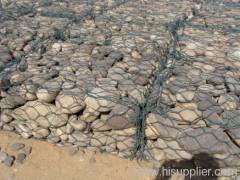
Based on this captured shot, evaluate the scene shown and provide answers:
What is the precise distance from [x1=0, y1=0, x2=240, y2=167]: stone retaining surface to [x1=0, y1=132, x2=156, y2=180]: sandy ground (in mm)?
118

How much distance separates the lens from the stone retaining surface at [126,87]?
353cm

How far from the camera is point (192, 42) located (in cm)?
495

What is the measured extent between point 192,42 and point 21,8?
3450mm

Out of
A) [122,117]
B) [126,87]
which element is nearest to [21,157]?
[122,117]

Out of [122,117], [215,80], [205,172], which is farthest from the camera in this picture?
[215,80]

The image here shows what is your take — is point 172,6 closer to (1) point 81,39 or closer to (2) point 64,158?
(1) point 81,39

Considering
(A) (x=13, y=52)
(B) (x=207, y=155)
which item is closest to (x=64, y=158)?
(B) (x=207, y=155)

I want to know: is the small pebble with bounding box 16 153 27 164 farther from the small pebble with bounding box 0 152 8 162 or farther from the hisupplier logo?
the hisupplier logo

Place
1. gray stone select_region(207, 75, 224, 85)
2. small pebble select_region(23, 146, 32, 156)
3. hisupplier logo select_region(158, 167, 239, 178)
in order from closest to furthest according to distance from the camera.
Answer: hisupplier logo select_region(158, 167, 239, 178)
small pebble select_region(23, 146, 32, 156)
gray stone select_region(207, 75, 224, 85)

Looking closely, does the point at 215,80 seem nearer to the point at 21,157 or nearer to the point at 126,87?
the point at 126,87

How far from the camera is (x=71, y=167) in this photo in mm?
3592

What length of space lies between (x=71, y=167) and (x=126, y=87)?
1094 mm

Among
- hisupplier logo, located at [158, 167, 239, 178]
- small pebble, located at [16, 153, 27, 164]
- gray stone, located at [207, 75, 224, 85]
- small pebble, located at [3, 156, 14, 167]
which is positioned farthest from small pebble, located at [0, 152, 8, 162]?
gray stone, located at [207, 75, 224, 85]

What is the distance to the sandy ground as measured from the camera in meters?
3.48
